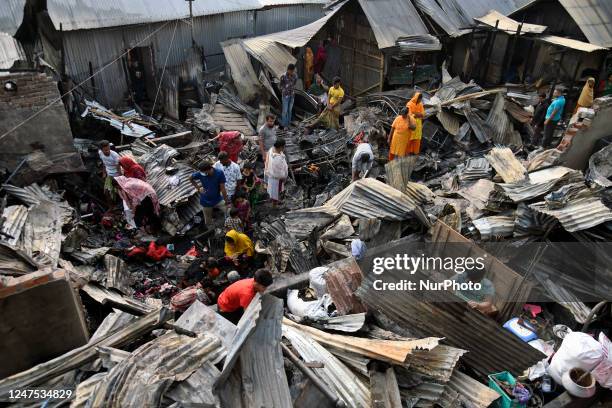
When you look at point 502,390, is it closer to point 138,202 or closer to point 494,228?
point 494,228

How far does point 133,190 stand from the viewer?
7.62m

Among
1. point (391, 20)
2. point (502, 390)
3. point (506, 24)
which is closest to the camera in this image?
point (502, 390)

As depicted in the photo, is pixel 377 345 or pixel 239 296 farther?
pixel 239 296

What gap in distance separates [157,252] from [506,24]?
40.2 ft

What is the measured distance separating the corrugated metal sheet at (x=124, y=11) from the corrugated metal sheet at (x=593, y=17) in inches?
373

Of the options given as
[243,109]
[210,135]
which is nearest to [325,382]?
[210,135]

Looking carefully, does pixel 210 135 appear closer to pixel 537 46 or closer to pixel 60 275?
pixel 60 275

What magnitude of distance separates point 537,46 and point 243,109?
9443 millimetres

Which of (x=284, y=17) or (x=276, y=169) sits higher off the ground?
(x=284, y=17)

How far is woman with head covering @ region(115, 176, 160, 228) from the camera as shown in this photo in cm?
763

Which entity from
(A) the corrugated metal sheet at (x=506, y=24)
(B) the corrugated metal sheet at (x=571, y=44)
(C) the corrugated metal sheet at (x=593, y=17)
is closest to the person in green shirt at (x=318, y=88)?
(A) the corrugated metal sheet at (x=506, y=24)

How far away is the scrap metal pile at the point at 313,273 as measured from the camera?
3.50m

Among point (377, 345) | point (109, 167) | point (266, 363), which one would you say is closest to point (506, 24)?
point (109, 167)

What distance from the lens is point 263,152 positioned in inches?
361
